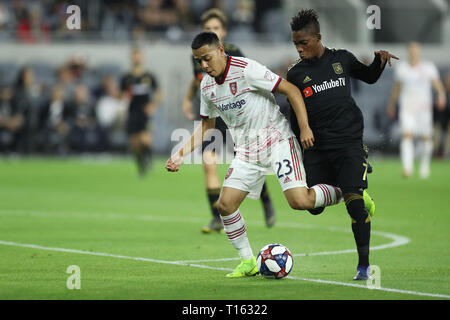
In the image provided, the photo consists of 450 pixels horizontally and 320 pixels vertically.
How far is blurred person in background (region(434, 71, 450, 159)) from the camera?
26.8m

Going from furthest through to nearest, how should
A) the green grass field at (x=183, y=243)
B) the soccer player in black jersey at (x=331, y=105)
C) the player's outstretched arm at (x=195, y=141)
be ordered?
the player's outstretched arm at (x=195, y=141)
the soccer player in black jersey at (x=331, y=105)
the green grass field at (x=183, y=243)

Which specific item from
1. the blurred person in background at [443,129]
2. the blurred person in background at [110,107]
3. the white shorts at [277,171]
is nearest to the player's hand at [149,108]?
the blurred person in background at [110,107]

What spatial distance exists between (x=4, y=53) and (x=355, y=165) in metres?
20.9

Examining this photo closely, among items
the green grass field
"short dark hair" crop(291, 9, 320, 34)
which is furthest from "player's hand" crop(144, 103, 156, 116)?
"short dark hair" crop(291, 9, 320, 34)

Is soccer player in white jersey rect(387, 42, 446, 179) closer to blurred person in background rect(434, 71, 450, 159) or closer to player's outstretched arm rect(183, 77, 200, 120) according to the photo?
blurred person in background rect(434, 71, 450, 159)

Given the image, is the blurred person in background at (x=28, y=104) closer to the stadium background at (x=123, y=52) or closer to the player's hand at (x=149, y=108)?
the stadium background at (x=123, y=52)

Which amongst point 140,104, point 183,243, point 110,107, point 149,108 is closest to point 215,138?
point 183,243

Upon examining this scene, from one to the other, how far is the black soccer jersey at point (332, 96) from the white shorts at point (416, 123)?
→ 12.1 meters

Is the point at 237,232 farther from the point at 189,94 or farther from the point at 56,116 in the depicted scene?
the point at 56,116

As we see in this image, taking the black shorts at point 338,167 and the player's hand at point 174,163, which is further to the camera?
the player's hand at point 174,163

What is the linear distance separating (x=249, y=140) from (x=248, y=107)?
0.93ft

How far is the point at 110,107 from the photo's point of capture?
26297 mm

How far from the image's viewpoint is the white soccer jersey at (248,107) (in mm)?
7598

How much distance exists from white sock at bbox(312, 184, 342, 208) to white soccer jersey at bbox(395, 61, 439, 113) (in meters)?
12.3
